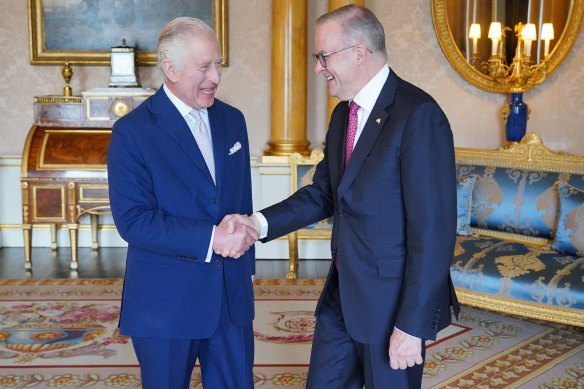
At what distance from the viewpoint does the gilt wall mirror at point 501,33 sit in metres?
5.85

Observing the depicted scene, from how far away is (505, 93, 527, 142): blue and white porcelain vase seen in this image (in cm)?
588

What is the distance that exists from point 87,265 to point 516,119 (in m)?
3.99

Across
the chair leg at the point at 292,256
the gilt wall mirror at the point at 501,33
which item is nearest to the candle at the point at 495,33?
the gilt wall mirror at the point at 501,33

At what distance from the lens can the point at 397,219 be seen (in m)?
2.08

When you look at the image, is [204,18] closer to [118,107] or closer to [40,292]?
[118,107]

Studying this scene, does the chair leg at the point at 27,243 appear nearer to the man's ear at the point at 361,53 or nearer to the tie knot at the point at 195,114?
the tie knot at the point at 195,114

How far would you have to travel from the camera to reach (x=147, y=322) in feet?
7.18

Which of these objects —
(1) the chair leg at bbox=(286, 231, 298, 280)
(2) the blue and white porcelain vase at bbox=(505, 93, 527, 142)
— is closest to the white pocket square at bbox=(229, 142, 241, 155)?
(1) the chair leg at bbox=(286, 231, 298, 280)

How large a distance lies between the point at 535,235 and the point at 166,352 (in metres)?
3.31

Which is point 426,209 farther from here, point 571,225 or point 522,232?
point 522,232

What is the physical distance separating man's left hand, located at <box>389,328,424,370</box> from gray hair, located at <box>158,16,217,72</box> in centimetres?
109

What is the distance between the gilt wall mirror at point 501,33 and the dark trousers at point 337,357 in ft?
13.9

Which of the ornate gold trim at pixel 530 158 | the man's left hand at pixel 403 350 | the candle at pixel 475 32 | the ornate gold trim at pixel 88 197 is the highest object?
the candle at pixel 475 32

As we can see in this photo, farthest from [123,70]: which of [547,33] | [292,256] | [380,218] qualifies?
[380,218]
